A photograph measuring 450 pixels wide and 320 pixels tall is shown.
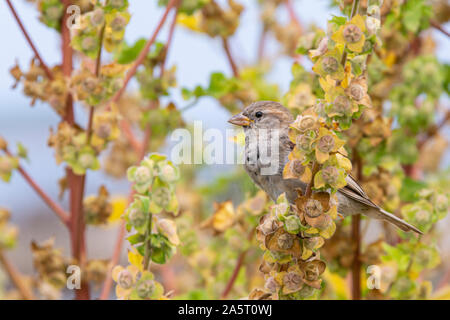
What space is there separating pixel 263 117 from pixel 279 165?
0.17 m

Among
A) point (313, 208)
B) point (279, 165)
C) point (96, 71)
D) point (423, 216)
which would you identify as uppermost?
point (96, 71)

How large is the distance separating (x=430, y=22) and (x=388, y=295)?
2.41ft

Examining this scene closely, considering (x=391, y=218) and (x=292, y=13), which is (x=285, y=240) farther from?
(x=292, y=13)

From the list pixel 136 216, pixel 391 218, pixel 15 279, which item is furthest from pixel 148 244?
pixel 391 218

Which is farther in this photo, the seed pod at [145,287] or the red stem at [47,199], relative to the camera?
the red stem at [47,199]

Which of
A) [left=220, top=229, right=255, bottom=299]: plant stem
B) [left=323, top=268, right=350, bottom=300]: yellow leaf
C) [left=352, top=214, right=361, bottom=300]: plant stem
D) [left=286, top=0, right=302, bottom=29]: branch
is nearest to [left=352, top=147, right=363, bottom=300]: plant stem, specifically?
[left=352, top=214, right=361, bottom=300]: plant stem

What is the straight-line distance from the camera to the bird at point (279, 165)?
5.05 feet

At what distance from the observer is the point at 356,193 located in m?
1.54

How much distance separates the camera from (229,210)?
159 cm

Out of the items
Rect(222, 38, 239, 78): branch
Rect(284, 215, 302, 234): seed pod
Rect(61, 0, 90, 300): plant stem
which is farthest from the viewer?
Rect(222, 38, 239, 78): branch

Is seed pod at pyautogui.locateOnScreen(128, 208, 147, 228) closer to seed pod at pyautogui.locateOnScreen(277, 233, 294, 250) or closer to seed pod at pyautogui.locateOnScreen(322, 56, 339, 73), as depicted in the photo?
seed pod at pyautogui.locateOnScreen(277, 233, 294, 250)

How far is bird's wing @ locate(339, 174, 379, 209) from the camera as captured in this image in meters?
1.51

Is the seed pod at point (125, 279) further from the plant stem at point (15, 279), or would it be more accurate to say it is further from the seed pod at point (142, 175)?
the plant stem at point (15, 279)

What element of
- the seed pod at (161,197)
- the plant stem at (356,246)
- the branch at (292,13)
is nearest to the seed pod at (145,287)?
the seed pod at (161,197)
